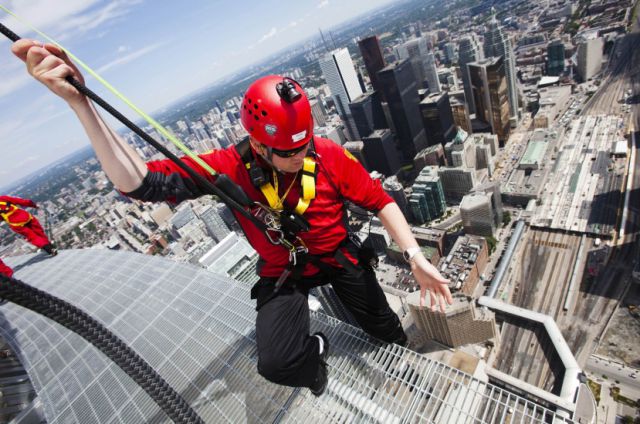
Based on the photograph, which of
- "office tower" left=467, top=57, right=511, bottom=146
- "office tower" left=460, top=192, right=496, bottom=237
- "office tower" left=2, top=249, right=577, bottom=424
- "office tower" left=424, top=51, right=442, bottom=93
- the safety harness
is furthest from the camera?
"office tower" left=424, top=51, right=442, bottom=93

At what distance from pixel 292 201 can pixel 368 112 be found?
48953mm

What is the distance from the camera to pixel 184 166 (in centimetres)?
193

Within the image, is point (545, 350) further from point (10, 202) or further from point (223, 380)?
point (10, 202)

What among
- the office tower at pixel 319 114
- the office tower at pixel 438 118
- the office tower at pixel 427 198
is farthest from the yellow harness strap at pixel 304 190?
the office tower at pixel 319 114

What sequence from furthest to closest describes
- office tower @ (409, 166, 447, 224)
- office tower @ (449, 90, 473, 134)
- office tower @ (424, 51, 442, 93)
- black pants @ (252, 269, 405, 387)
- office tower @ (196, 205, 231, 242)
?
office tower @ (424, 51, 442, 93) → office tower @ (449, 90, 473, 134) → office tower @ (196, 205, 231, 242) → office tower @ (409, 166, 447, 224) → black pants @ (252, 269, 405, 387)

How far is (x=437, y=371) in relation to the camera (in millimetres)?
2949

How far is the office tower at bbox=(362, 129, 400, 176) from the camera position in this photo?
3928 cm

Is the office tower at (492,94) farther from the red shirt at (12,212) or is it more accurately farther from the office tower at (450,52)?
the red shirt at (12,212)

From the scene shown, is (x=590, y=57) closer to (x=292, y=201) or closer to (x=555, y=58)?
(x=555, y=58)

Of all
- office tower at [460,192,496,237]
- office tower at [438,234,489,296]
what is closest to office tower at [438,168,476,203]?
office tower at [460,192,496,237]

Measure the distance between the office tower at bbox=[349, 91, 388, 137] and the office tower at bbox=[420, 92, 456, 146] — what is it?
8080mm

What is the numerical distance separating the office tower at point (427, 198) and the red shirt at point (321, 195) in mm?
30872

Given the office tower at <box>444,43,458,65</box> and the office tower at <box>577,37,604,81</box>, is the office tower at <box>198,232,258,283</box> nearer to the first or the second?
the office tower at <box>577,37,604,81</box>

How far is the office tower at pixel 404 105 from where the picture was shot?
42.7 meters
